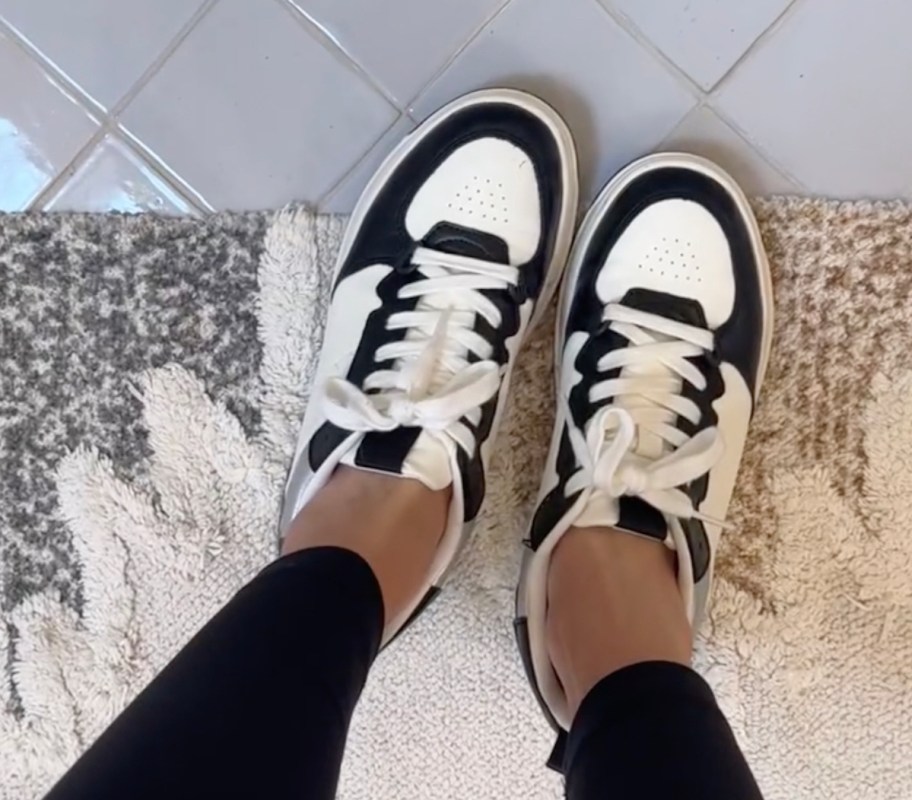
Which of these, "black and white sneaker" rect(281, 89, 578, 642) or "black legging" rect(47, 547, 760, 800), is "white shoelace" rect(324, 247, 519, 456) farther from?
"black legging" rect(47, 547, 760, 800)

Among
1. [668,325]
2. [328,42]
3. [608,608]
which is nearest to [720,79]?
[668,325]

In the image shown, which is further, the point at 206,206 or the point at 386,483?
the point at 206,206

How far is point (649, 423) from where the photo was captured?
0.75 m

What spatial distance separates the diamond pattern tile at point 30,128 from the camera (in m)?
0.79

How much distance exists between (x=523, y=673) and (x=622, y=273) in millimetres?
311

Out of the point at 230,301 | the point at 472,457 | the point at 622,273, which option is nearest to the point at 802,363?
the point at 622,273

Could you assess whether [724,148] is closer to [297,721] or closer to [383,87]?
[383,87]

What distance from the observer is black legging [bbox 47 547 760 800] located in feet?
1.50

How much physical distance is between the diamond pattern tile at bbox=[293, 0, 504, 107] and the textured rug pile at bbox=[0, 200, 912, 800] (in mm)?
128

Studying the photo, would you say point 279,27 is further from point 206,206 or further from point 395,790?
point 395,790

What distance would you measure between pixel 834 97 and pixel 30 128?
Result: 598 mm

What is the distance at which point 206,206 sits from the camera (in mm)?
805

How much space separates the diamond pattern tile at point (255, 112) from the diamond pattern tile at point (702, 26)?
198mm

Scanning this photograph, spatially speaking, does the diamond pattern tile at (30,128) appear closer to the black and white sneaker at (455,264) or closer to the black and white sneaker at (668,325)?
the black and white sneaker at (455,264)
